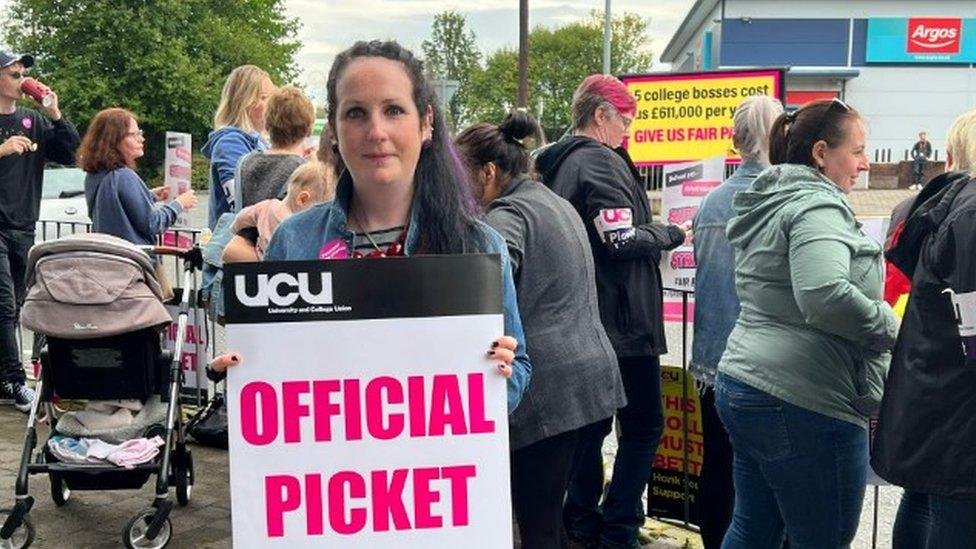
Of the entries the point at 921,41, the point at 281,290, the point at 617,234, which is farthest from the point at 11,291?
the point at 921,41

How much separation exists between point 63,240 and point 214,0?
50090 mm

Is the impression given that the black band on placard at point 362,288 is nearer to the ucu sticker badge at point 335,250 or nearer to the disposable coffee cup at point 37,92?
the ucu sticker badge at point 335,250

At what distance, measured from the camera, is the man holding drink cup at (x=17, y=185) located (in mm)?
6684

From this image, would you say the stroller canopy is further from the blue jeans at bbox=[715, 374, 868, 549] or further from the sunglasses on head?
the sunglasses on head

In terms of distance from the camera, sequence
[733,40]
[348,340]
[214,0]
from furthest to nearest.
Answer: [733,40] → [214,0] → [348,340]

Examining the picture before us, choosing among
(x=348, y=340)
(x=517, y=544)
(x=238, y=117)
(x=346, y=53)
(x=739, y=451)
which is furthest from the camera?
(x=238, y=117)

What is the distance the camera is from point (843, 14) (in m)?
56.2

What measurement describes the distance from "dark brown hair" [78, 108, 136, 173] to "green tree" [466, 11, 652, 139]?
225 ft

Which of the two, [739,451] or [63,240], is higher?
[63,240]

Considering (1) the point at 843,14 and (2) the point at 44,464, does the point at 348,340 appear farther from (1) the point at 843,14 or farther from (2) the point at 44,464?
(1) the point at 843,14

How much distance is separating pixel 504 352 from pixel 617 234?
2.08 meters

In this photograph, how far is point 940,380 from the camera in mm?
2857

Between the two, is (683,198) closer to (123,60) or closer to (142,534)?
(142,534)

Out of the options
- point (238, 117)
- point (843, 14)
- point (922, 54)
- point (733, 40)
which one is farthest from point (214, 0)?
point (238, 117)
